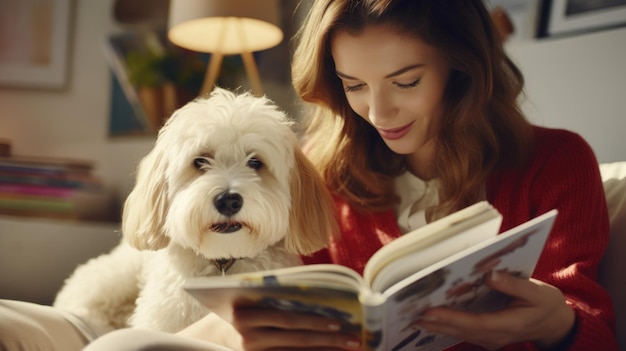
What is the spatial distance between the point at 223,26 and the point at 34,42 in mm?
1223

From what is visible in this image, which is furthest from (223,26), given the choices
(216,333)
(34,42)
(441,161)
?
(216,333)

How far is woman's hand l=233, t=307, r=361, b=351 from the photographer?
27.9 inches

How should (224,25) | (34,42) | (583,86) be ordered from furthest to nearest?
(34,42), (224,25), (583,86)

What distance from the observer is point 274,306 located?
0.71 meters

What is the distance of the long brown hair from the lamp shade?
0.74 metres

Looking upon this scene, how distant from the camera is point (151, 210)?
1.04 metres

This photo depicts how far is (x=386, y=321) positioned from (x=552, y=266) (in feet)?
1.62

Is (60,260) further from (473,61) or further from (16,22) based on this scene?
(473,61)

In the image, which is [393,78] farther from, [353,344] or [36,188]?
[36,188]

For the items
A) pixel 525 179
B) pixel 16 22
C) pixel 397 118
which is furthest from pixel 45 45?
pixel 525 179

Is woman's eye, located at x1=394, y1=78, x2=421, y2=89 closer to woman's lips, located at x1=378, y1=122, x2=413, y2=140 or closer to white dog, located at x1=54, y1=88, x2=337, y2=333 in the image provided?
woman's lips, located at x1=378, y1=122, x2=413, y2=140

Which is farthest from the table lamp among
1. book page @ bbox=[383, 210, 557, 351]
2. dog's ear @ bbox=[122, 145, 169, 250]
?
book page @ bbox=[383, 210, 557, 351]

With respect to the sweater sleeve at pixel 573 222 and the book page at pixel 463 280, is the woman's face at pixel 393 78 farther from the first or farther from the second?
the book page at pixel 463 280

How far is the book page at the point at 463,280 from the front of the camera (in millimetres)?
607
